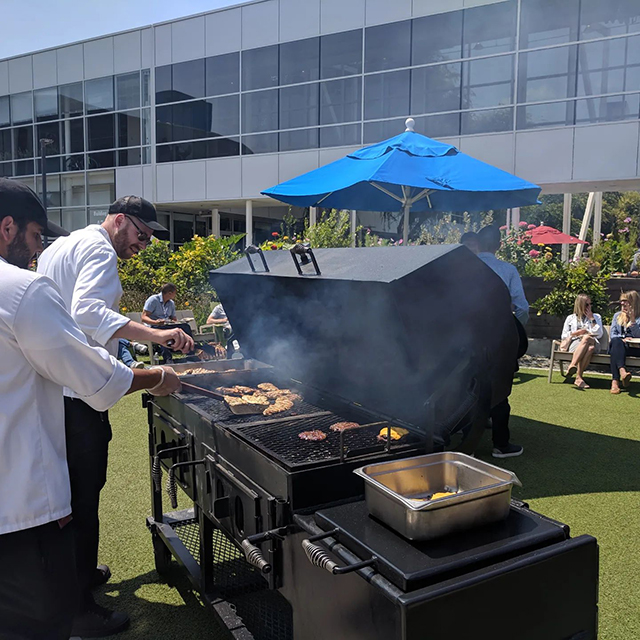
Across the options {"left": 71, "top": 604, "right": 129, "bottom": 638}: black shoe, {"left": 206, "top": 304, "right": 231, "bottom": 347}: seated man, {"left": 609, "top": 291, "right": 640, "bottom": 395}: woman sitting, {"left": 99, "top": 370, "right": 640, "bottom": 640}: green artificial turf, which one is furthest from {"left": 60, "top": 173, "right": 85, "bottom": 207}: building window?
{"left": 71, "top": 604, "right": 129, "bottom": 638}: black shoe

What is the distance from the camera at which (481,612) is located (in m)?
1.58

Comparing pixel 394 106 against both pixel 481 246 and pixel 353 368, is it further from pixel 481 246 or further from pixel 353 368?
pixel 353 368

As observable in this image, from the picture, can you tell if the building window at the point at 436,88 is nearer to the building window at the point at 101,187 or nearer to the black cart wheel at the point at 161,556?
the building window at the point at 101,187

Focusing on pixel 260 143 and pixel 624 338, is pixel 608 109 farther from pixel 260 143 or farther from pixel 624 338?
pixel 260 143

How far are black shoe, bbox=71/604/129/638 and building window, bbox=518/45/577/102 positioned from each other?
613 inches

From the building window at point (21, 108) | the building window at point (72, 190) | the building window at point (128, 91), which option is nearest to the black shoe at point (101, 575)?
the building window at point (128, 91)

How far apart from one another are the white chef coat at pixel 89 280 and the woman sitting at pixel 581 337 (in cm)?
718

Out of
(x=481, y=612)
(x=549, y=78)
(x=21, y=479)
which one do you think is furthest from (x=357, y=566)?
(x=549, y=78)

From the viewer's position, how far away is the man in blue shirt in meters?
5.25

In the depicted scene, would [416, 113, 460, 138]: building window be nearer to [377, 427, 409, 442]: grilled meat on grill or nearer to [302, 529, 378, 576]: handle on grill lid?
[377, 427, 409, 442]: grilled meat on grill

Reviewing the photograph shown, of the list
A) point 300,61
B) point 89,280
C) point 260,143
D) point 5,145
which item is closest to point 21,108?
point 5,145

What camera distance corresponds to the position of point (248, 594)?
10.3ft

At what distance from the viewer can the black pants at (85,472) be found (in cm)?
282

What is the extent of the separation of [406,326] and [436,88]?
15533 mm
